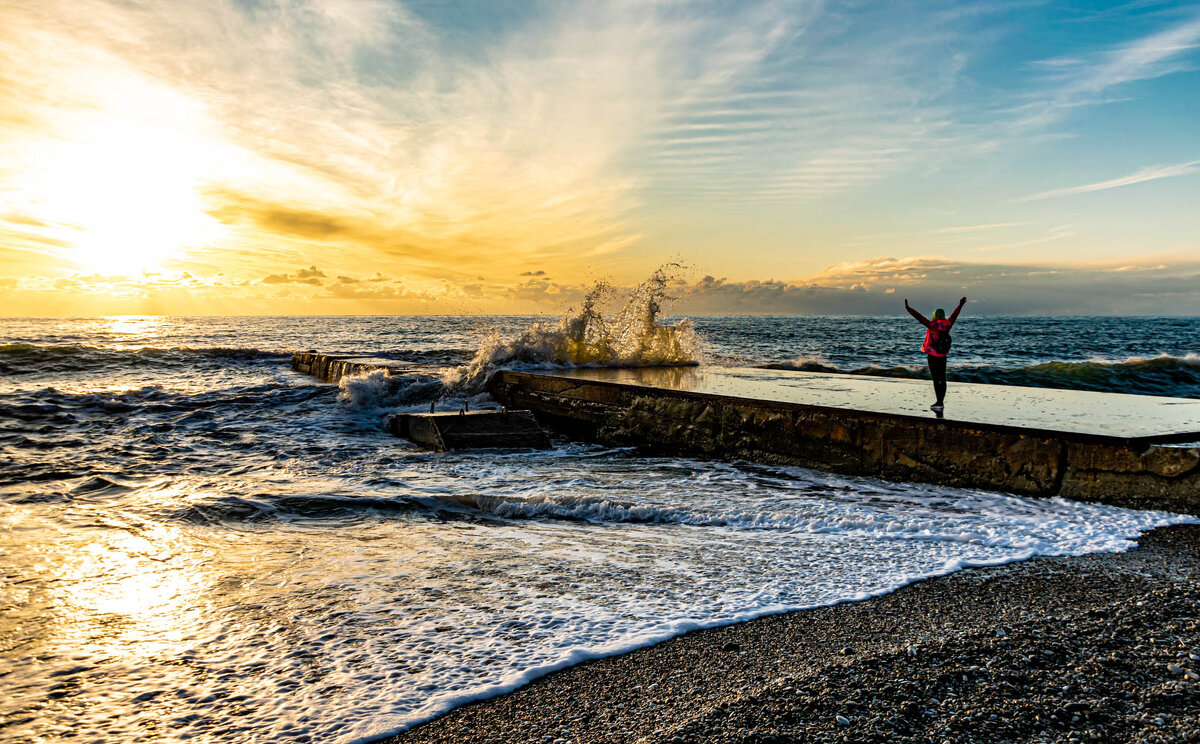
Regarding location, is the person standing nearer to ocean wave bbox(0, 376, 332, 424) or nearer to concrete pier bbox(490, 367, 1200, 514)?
concrete pier bbox(490, 367, 1200, 514)

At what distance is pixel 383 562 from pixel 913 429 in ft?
16.8

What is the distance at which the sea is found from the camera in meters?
2.84

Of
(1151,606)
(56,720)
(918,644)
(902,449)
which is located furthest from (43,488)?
(1151,606)

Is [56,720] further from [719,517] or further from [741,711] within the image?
[719,517]

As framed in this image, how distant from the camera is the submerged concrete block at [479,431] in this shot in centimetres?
939

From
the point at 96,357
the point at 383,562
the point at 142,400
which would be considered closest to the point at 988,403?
the point at 383,562

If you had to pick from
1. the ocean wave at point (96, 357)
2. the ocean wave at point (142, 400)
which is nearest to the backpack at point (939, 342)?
the ocean wave at point (142, 400)

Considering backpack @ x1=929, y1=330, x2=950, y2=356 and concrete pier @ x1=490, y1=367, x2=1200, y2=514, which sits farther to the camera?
backpack @ x1=929, y1=330, x2=950, y2=356

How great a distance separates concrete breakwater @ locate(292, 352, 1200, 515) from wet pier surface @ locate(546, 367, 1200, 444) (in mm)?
18

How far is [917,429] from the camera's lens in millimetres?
6629

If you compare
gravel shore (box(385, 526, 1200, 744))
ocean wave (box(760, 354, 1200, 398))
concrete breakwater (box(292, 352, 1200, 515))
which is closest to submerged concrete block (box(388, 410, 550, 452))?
concrete breakwater (box(292, 352, 1200, 515))

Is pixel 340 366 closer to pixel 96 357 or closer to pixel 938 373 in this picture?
pixel 96 357

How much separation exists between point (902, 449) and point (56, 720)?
6.65 m

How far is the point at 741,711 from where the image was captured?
2.43m
